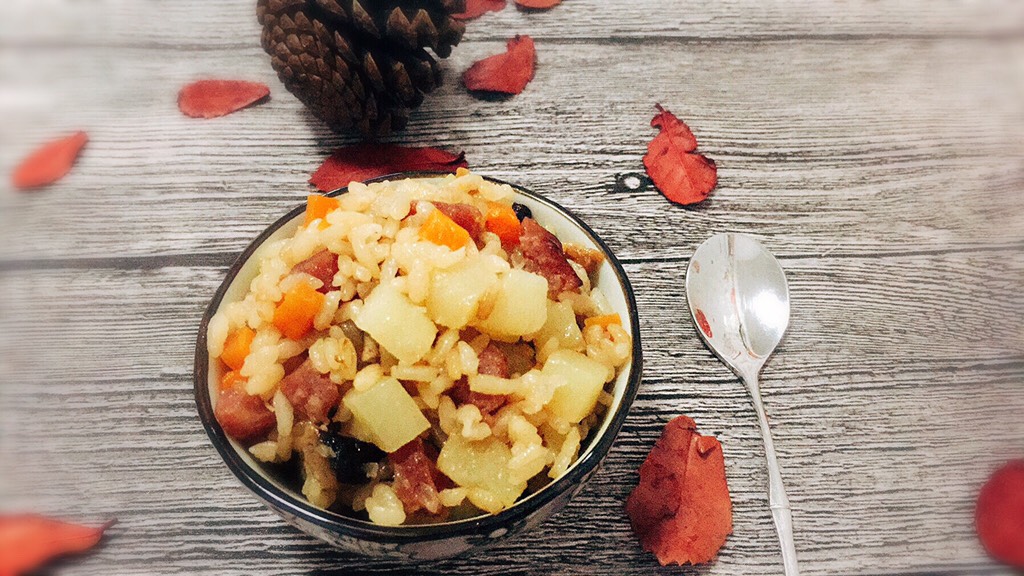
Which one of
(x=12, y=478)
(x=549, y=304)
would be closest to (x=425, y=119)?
(x=549, y=304)

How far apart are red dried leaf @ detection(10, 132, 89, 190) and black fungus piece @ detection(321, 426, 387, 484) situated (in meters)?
1.45

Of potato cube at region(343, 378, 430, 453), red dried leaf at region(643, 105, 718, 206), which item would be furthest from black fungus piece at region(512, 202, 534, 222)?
red dried leaf at region(643, 105, 718, 206)

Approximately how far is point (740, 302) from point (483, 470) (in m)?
0.85

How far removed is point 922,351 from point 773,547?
66 cm

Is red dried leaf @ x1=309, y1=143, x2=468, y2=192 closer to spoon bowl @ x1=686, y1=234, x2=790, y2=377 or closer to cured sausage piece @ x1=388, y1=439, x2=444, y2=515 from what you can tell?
spoon bowl @ x1=686, y1=234, x2=790, y2=377

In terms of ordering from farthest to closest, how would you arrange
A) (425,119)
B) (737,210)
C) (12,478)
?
(425,119) → (737,210) → (12,478)

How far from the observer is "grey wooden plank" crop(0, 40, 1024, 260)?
1815mm

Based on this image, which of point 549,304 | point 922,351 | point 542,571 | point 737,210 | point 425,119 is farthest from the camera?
point 425,119

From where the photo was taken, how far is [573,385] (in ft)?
3.47

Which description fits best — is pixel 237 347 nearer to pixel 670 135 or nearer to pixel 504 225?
pixel 504 225

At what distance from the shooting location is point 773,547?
1.34 m

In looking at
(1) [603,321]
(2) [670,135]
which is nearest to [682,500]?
(1) [603,321]

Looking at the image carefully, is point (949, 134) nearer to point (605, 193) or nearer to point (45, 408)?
point (605, 193)

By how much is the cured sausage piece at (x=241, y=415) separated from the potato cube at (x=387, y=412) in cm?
17
